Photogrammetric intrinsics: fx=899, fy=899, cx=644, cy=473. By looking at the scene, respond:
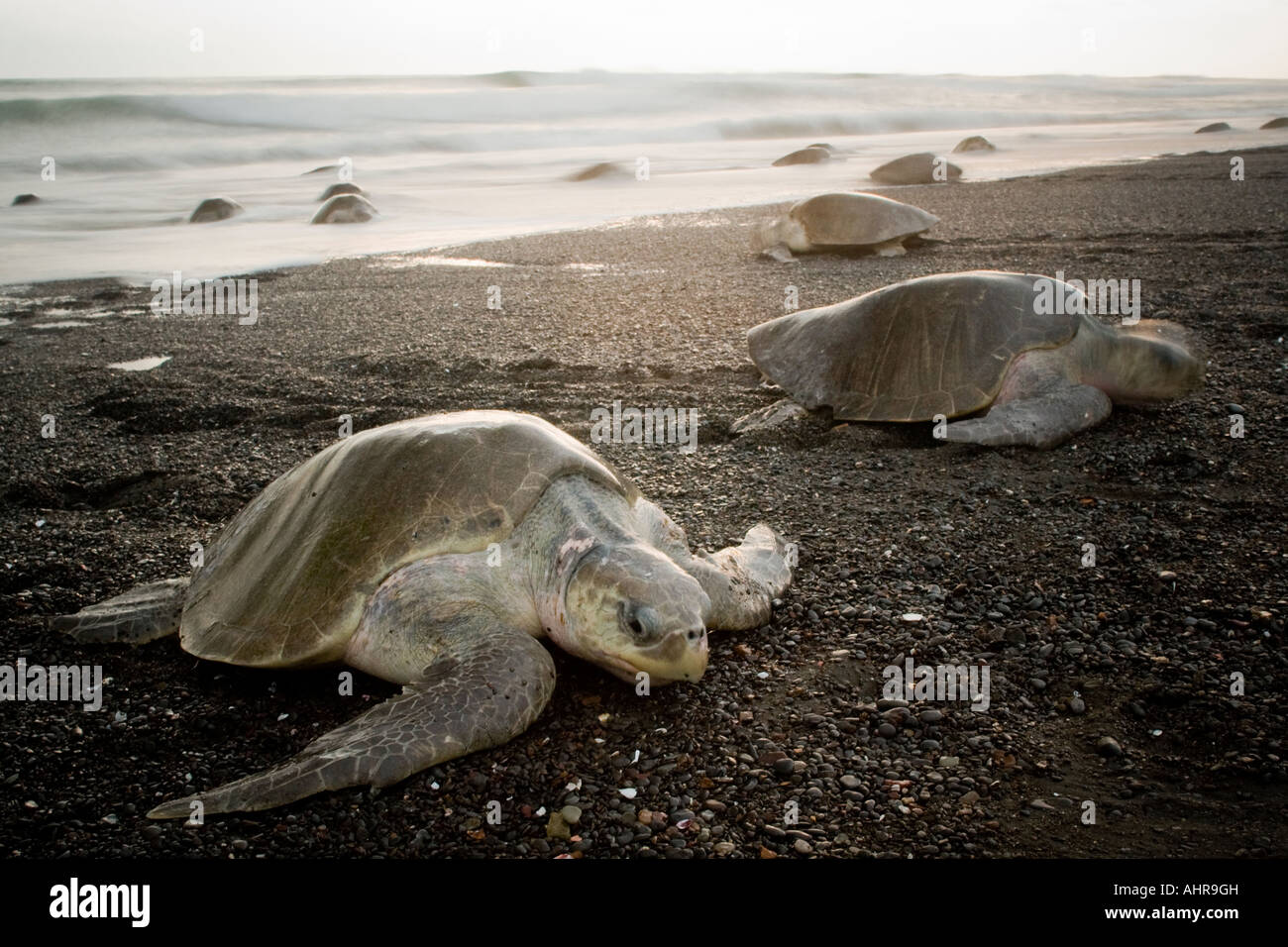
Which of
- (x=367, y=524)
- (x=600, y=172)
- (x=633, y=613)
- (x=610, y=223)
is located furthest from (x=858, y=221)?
(x=600, y=172)

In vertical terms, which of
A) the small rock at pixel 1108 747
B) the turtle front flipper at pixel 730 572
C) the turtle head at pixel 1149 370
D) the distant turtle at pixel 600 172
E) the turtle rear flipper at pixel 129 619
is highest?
the distant turtle at pixel 600 172

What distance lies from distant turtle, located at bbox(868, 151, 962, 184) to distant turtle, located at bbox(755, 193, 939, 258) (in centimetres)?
942

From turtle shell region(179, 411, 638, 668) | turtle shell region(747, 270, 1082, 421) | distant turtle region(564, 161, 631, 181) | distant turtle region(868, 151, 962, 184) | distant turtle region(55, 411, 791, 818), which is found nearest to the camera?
distant turtle region(55, 411, 791, 818)

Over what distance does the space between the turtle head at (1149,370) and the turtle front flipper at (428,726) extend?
Result: 3791 millimetres

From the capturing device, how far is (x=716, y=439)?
5.10 metres

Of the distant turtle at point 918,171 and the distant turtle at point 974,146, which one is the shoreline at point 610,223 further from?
the distant turtle at point 974,146

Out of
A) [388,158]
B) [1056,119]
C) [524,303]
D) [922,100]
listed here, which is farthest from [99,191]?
[922,100]

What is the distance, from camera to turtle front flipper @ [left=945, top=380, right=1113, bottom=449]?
455 cm

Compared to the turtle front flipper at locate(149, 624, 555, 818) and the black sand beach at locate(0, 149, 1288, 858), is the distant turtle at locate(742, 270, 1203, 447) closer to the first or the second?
the black sand beach at locate(0, 149, 1288, 858)

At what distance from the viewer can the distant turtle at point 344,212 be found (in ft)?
61.0

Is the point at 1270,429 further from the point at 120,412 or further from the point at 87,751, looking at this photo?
the point at 120,412

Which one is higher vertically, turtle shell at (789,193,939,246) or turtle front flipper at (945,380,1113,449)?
turtle shell at (789,193,939,246)

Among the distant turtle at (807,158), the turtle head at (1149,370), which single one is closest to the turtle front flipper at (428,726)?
the turtle head at (1149,370)

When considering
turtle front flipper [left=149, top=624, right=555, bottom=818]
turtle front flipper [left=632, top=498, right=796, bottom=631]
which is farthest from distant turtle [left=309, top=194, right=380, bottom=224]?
turtle front flipper [left=149, top=624, right=555, bottom=818]
